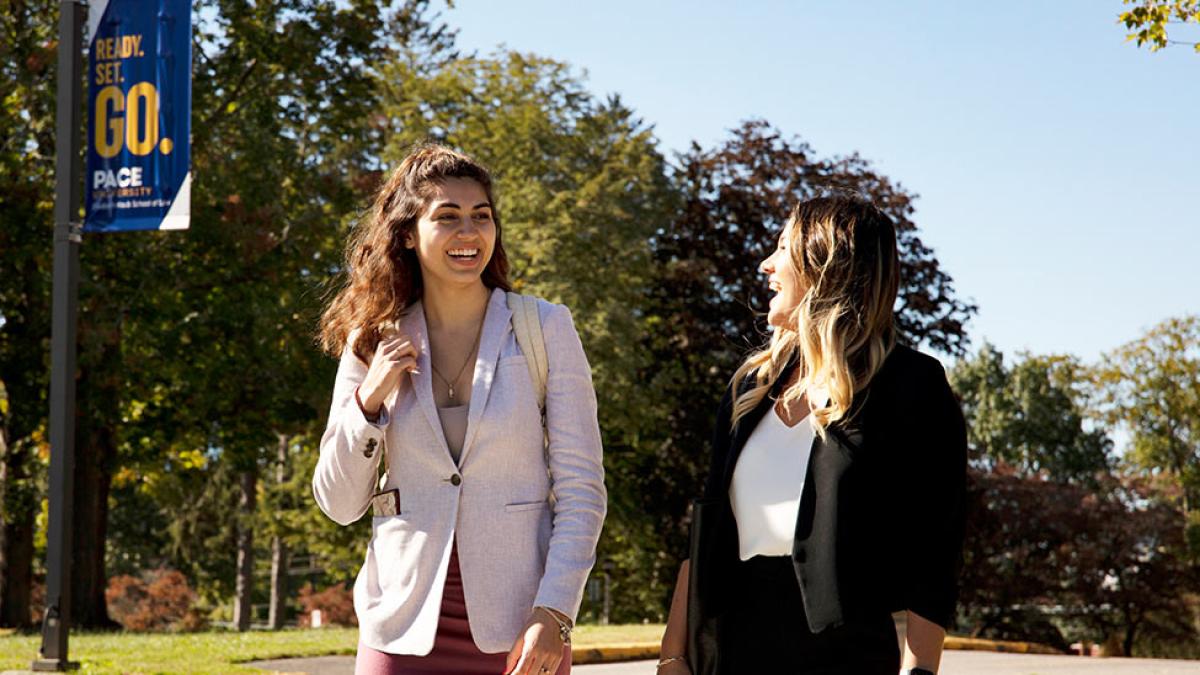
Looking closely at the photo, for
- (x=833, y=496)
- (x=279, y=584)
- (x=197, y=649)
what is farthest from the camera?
(x=279, y=584)

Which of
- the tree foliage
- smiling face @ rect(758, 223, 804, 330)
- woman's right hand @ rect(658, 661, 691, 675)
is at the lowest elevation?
the tree foliage

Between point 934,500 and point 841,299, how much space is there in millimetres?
535

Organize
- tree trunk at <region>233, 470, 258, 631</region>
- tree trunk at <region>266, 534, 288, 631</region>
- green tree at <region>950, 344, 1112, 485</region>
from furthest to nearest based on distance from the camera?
green tree at <region>950, 344, 1112, 485</region> → tree trunk at <region>266, 534, 288, 631</region> → tree trunk at <region>233, 470, 258, 631</region>

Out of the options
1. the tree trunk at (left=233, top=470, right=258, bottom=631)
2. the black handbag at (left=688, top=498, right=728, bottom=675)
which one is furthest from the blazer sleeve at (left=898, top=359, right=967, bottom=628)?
the tree trunk at (left=233, top=470, right=258, bottom=631)

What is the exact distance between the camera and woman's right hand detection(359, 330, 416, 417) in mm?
3803

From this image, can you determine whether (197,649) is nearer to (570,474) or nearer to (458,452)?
(458,452)

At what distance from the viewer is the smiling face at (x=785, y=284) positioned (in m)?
3.78

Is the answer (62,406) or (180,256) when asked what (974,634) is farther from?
(62,406)

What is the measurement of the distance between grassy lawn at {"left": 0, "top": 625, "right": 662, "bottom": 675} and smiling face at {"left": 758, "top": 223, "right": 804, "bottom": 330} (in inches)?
375

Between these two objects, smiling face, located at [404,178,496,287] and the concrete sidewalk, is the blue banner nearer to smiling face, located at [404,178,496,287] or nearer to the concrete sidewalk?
the concrete sidewalk

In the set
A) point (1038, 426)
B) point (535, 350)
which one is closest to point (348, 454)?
point (535, 350)

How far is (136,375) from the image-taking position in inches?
896

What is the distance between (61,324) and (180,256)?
1089 cm

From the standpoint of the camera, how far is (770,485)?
12.2 feet
